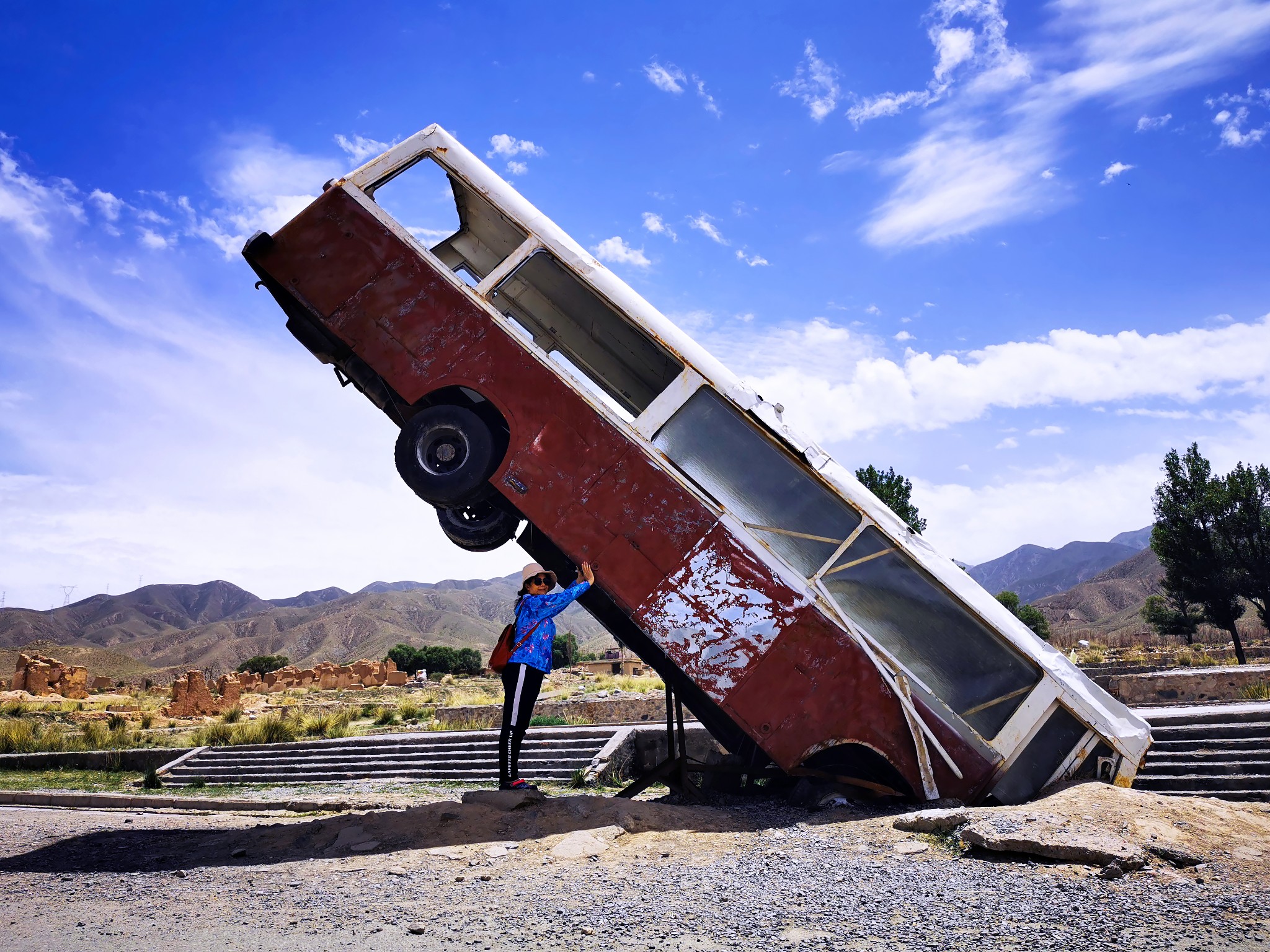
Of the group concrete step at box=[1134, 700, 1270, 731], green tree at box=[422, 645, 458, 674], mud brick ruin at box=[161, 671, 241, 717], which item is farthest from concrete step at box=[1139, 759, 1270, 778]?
green tree at box=[422, 645, 458, 674]

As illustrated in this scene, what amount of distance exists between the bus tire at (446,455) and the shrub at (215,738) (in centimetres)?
979

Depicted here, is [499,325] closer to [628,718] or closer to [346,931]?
[346,931]

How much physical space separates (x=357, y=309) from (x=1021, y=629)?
221 inches

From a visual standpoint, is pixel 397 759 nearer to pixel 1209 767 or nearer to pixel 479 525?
pixel 479 525

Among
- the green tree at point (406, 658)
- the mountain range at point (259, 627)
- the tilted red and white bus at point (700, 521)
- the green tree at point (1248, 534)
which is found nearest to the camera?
the tilted red and white bus at point (700, 521)

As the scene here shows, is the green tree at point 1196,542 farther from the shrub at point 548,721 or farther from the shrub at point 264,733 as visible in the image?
the shrub at point 264,733

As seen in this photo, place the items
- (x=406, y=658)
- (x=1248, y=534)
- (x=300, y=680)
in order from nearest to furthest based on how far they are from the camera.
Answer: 1. (x=1248, y=534)
2. (x=300, y=680)
3. (x=406, y=658)

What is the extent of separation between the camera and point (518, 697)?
5902 mm

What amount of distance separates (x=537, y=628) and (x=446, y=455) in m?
1.52

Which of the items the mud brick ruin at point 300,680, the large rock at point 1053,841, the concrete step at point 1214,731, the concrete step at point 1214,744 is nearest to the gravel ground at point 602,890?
the large rock at point 1053,841

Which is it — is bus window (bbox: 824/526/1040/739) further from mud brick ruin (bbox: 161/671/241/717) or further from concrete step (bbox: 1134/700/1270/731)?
mud brick ruin (bbox: 161/671/241/717)

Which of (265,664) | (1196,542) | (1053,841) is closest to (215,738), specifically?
(1053,841)

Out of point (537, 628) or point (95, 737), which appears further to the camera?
point (95, 737)

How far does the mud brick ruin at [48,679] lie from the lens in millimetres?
28609
